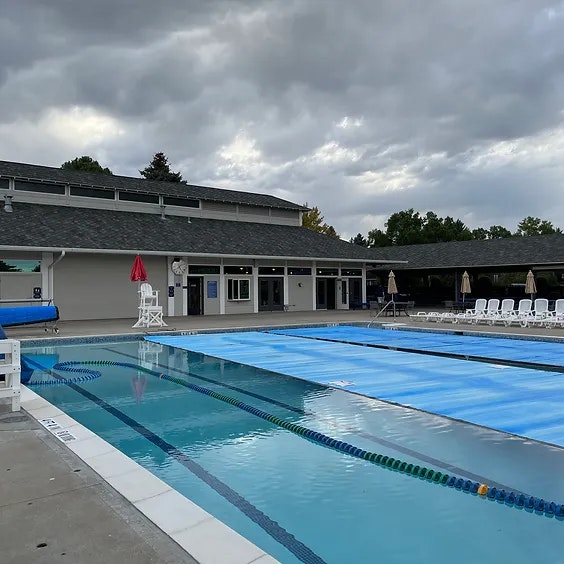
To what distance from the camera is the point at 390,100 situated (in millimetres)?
19922

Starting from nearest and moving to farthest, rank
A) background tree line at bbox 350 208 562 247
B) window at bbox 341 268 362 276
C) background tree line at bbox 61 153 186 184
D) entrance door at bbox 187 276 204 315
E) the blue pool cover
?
the blue pool cover
entrance door at bbox 187 276 204 315
window at bbox 341 268 362 276
background tree line at bbox 61 153 186 184
background tree line at bbox 350 208 562 247

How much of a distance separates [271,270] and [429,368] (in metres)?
16.9

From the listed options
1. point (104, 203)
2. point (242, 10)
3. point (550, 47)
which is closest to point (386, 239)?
point (104, 203)

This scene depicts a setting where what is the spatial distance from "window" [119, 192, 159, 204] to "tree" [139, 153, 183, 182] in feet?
117

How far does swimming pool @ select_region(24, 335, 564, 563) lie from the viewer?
381 cm

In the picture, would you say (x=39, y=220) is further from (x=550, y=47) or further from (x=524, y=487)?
(x=524, y=487)

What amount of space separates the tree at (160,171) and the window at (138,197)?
3551 cm

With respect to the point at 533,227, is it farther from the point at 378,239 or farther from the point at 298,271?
the point at 298,271

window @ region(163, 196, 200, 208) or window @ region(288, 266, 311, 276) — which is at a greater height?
window @ region(163, 196, 200, 208)

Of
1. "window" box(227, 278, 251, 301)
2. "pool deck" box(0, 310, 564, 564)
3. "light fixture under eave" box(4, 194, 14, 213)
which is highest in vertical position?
"light fixture under eave" box(4, 194, 14, 213)

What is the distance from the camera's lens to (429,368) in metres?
10.7

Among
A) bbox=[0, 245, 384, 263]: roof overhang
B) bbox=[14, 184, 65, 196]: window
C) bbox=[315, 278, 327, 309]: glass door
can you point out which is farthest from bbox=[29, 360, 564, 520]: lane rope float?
bbox=[315, 278, 327, 309]: glass door

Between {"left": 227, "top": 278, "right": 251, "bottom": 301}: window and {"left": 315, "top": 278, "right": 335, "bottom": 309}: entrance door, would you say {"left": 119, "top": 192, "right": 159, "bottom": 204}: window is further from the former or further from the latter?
{"left": 315, "top": 278, "right": 335, "bottom": 309}: entrance door

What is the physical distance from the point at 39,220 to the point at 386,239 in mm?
55923
